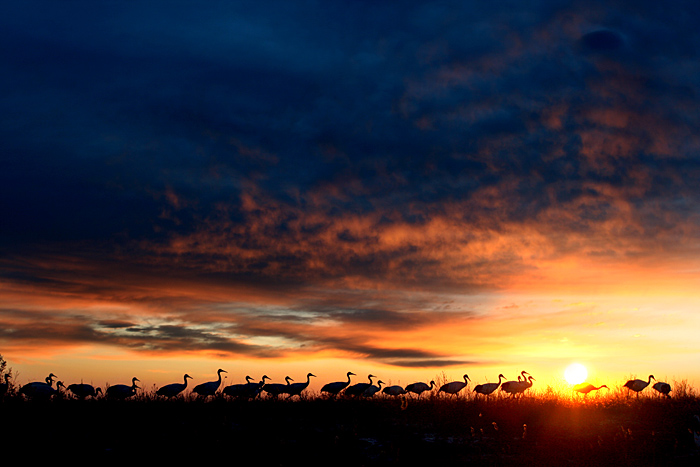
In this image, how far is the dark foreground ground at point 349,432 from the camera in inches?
576

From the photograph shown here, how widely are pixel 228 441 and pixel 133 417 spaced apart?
13.5 ft

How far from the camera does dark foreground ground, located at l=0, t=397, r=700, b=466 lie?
576 inches

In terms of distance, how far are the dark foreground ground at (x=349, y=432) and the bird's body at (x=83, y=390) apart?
128 centimetres

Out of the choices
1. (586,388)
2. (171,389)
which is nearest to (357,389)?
(171,389)

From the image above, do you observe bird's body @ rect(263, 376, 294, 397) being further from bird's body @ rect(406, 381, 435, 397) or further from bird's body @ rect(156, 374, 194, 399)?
bird's body @ rect(406, 381, 435, 397)

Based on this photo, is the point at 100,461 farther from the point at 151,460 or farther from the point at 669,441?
the point at 669,441

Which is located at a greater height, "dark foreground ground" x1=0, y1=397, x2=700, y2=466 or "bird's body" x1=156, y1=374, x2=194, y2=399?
"bird's body" x1=156, y1=374, x2=194, y2=399

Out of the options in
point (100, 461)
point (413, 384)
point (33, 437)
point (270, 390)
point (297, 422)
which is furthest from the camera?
point (413, 384)

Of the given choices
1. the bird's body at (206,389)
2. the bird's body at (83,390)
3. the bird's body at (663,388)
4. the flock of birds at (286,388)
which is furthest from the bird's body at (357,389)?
the bird's body at (663,388)

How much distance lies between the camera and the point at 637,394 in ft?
76.8

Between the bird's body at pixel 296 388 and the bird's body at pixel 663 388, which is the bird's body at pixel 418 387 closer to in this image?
the bird's body at pixel 296 388

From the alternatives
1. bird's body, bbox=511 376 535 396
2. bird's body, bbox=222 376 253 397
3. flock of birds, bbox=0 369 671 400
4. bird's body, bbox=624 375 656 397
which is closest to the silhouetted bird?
flock of birds, bbox=0 369 671 400

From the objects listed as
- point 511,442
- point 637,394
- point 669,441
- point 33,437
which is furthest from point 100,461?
point 637,394

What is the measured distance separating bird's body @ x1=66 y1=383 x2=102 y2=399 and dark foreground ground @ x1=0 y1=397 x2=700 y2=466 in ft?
4.21
